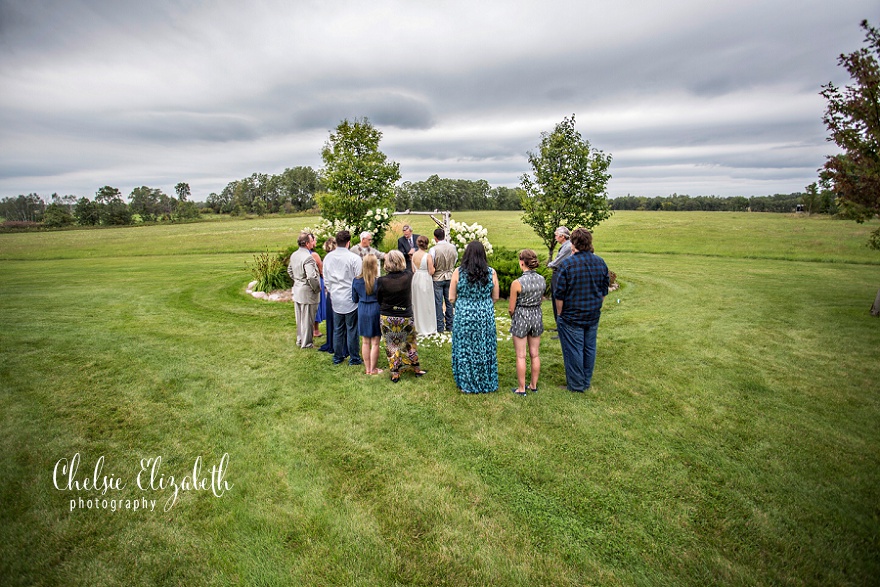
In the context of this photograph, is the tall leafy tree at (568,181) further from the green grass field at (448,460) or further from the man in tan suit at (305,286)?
the man in tan suit at (305,286)

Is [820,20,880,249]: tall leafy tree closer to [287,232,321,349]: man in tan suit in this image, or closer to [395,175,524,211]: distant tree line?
[287,232,321,349]: man in tan suit

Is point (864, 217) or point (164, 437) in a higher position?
point (864, 217)

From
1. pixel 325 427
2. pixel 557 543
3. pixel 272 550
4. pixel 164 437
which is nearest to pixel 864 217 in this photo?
pixel 557 543

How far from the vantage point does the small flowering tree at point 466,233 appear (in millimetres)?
11727

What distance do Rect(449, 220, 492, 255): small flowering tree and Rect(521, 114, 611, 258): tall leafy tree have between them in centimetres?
351

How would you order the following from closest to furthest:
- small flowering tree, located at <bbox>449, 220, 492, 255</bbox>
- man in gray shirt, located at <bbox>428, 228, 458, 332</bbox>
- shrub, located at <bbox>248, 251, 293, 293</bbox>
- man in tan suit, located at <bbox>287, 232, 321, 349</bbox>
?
man in tan suit, located at <bbox>287, 232, 321, 349</bbox> < man in gray shirt, located at <bbox>428, 228, 458, 332</bbox> < small flowering tree, located at <bbox>449, 220, 492, 255</bbox> < shrub, located at <bbox>248, 251, 293, 293</bbox>

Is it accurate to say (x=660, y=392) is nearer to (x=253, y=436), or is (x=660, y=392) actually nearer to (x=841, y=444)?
(x=841, y=444)

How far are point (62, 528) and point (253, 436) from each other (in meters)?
1.95

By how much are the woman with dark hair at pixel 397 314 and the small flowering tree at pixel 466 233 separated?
5343 mm

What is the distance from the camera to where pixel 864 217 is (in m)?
10.3

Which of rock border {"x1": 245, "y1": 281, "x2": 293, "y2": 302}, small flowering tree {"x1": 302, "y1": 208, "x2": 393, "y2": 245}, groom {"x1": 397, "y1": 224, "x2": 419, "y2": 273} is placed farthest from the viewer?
small flowering tree {"x1": 302, "y1": 208, "x2": 393, "y2": 245}

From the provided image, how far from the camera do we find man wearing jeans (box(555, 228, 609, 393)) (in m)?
6.15

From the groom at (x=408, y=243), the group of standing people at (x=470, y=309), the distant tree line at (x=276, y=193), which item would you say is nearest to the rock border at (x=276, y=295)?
the groom at (x=408, y=243)

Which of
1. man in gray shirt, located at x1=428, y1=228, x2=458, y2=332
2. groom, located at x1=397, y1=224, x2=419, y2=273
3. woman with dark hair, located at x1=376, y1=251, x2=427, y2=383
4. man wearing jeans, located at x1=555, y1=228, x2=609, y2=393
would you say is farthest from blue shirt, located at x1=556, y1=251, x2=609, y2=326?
groom, located at x1=397, y1=224, x2=419, y2=273
